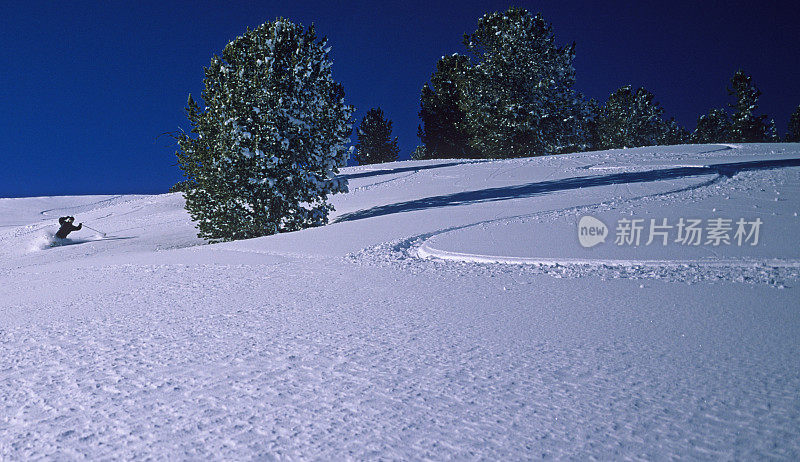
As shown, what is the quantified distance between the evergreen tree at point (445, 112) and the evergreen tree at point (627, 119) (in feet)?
60.5

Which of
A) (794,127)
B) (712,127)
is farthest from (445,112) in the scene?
(794,127)

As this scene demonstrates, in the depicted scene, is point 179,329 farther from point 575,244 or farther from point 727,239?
point 727,239

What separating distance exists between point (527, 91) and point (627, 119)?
27051mm

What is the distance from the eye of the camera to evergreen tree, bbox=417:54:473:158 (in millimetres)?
41750

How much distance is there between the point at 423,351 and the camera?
7.54ft

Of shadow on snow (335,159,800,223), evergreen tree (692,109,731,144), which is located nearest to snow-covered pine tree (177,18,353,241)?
shadow on snow (335,159,800,223)

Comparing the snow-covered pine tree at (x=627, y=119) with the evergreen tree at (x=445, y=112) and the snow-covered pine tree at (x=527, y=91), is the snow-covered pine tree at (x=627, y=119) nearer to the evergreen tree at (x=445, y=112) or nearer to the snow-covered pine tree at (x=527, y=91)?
the evergreen tree at (x=445, y=112)

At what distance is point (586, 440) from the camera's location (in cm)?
147

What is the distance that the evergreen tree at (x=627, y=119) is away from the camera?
5206 cm

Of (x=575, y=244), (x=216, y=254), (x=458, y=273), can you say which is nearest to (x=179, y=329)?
Result: (x=458, y=273)

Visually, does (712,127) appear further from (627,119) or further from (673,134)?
(627,119)

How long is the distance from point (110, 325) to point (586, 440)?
8.96 ft

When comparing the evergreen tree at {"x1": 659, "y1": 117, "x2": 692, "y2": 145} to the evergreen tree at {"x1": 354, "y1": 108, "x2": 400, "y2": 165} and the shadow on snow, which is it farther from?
the shadow on snow

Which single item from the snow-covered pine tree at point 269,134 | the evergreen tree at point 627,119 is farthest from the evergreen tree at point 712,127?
the snow-covered pine tree at point 269,134
